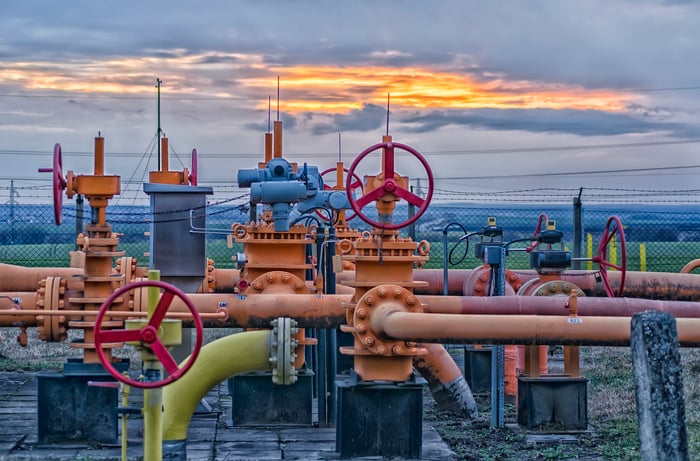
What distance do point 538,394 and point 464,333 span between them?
2017 millimetres

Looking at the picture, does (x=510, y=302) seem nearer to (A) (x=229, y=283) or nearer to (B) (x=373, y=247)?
(B) (x=373, y=247)

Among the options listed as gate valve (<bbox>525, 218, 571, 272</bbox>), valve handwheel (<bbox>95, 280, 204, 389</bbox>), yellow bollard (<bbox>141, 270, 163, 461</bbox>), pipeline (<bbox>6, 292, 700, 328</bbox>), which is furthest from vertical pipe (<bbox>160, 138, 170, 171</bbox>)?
valve handwheel (<bbox>95, 280, 204, 389</bbox>)

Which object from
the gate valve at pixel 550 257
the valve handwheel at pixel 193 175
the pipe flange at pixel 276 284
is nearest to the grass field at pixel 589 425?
the gate valve at pixel 550 257

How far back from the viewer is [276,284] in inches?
381

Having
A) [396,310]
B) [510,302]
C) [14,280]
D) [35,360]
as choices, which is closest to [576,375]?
[510,302]

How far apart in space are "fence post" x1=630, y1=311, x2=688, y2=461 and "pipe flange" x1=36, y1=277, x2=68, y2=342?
470 centimetres

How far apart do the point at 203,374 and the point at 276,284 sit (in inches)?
109

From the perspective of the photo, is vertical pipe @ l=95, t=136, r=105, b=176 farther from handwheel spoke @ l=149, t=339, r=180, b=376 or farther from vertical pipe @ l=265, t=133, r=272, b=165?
handwheel spoke @ l=149, t=339, r=180, b=376

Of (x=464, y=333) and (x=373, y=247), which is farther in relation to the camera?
(x=373, y=247)

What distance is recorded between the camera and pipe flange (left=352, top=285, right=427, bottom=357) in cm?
823

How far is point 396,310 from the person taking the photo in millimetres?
8078

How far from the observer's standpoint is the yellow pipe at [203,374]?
270 inches

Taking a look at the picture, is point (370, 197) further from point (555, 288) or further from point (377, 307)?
point (555, 288)

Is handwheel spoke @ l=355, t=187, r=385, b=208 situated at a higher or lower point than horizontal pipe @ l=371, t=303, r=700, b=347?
higher
